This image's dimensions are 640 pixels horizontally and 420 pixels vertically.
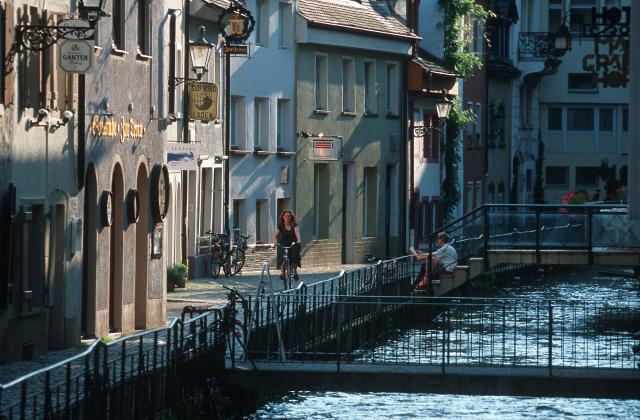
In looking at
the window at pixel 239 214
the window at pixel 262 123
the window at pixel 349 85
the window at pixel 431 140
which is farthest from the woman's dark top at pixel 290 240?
the window at pixel 431 140

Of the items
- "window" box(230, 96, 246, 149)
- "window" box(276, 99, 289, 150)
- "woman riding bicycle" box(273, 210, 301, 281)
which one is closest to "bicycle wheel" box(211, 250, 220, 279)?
"woman riding bicycle" box(273, 210, 301, 281)

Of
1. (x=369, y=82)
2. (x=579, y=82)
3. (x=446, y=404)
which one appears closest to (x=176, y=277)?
(x=446, y=404)

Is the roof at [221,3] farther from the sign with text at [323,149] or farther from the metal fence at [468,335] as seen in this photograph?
the metal fence at [468,335]

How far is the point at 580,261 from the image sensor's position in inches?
1432

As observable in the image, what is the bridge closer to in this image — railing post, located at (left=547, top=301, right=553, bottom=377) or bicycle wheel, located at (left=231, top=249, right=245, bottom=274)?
railing post, located at (left=547, top=301, right=553, bottom=377)

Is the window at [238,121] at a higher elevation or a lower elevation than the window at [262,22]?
lower

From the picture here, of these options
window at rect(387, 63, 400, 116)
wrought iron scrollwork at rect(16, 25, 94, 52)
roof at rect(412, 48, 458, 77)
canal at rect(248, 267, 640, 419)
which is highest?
roof at rect(412, 48, 458, 77)

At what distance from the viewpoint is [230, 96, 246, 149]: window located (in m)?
45.2

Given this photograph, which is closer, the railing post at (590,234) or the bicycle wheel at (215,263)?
the railing post at (590,234)

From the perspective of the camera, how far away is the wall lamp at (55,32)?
2200 centimetres

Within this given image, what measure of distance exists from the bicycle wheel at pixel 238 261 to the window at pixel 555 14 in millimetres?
45530

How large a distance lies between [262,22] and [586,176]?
41.3m

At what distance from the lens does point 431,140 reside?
60.6 metres

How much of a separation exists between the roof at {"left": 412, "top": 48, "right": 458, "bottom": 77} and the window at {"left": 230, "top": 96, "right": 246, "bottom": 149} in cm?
1207
